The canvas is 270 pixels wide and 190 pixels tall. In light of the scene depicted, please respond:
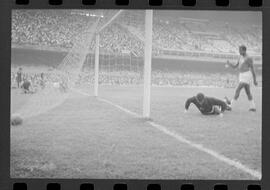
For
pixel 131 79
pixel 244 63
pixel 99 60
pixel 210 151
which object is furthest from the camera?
pixel 131 79

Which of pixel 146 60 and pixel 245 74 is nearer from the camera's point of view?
pixel 245 74

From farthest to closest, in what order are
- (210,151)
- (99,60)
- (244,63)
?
(99,60) → (244,63) → (210,151)

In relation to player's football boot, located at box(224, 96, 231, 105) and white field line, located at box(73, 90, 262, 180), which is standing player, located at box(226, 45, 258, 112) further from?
white field line, located at box(73, 90, 262, 180)

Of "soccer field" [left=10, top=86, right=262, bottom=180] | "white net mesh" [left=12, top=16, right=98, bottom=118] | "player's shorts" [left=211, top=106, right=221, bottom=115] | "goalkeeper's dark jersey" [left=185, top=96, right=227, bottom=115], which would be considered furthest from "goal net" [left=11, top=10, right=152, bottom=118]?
"player's shorts" [left=211, top=106, right=221, bottom=115]

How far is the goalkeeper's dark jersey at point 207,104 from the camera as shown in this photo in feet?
12.4

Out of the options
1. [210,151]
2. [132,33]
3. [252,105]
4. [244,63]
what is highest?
[132,33]

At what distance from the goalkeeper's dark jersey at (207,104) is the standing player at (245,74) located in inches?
4.8

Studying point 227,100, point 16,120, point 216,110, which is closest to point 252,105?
point 227,100

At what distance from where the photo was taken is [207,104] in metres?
3.83

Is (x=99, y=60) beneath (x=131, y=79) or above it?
above

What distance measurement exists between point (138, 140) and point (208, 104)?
890 millimetres

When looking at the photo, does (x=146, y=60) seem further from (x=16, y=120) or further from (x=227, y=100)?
(x=16, y=120)

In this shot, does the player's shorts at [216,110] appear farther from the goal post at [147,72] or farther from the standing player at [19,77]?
the standing player at [19,77]

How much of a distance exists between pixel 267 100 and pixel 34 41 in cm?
256
